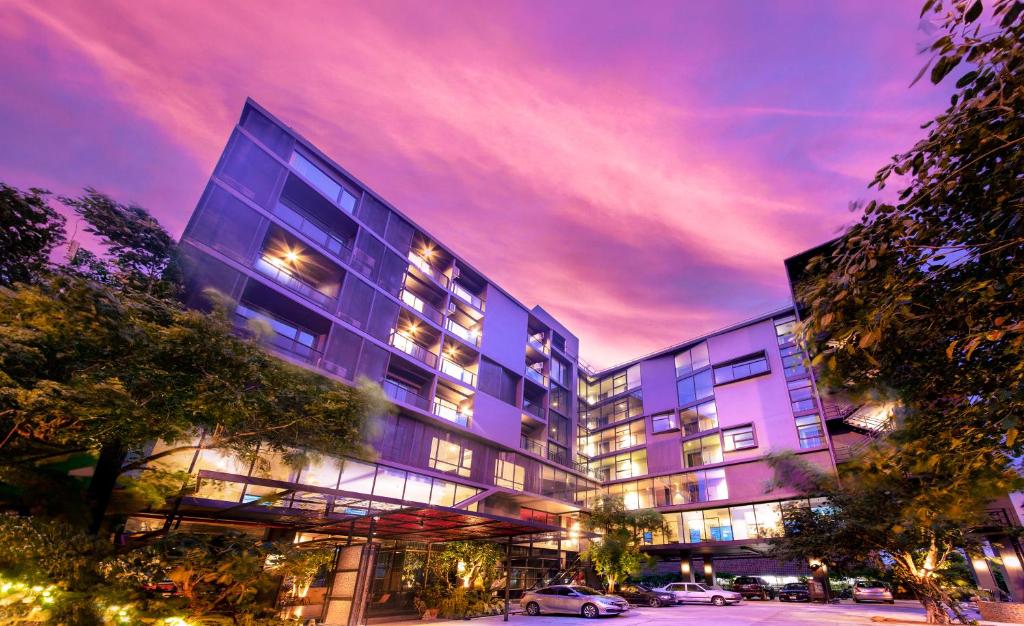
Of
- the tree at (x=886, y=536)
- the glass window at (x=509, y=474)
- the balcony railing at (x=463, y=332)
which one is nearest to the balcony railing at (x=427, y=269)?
the balcony railing at (x=463, y=332)

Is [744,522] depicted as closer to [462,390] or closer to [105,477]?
[462,390]

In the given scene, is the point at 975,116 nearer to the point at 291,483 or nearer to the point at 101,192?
the point at 101,192

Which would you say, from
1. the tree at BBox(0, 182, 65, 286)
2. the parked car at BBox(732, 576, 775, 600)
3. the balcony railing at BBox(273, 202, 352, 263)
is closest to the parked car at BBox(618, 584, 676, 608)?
the parked car at BBox(732, 576, 775, 600)

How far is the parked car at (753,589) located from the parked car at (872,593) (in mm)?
5561

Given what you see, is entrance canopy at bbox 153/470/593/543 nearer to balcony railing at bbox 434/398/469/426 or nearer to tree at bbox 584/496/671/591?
balcony railing at bbox 434/398/469/426

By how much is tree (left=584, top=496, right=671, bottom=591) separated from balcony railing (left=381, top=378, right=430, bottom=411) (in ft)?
47.8

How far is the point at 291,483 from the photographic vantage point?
742 inches

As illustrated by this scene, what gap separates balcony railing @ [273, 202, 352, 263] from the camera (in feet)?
81.2

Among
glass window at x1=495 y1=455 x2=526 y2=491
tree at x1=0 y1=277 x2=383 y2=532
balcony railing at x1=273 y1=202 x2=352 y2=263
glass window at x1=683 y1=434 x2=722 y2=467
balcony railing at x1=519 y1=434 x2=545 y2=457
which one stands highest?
balcony railing at x1=273 y1=202 x2=352 y2=263

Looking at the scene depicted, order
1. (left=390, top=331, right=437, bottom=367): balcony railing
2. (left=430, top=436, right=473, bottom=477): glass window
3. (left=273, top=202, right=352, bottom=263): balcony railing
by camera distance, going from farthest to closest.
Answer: (left=390, top=331, right=437, bottom=367): balcony railing
(left=430, top=436, right=473, bottom=477): glass window
(left=273, top=202, right=352, bottom=263): balcony railing

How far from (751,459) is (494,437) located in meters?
22.2

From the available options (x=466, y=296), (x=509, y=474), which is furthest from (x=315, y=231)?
(x=509, y=474)

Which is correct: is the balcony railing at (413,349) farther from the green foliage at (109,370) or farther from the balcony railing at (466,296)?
the green foliage at (109,370)

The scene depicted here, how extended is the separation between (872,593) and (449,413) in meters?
31.4
